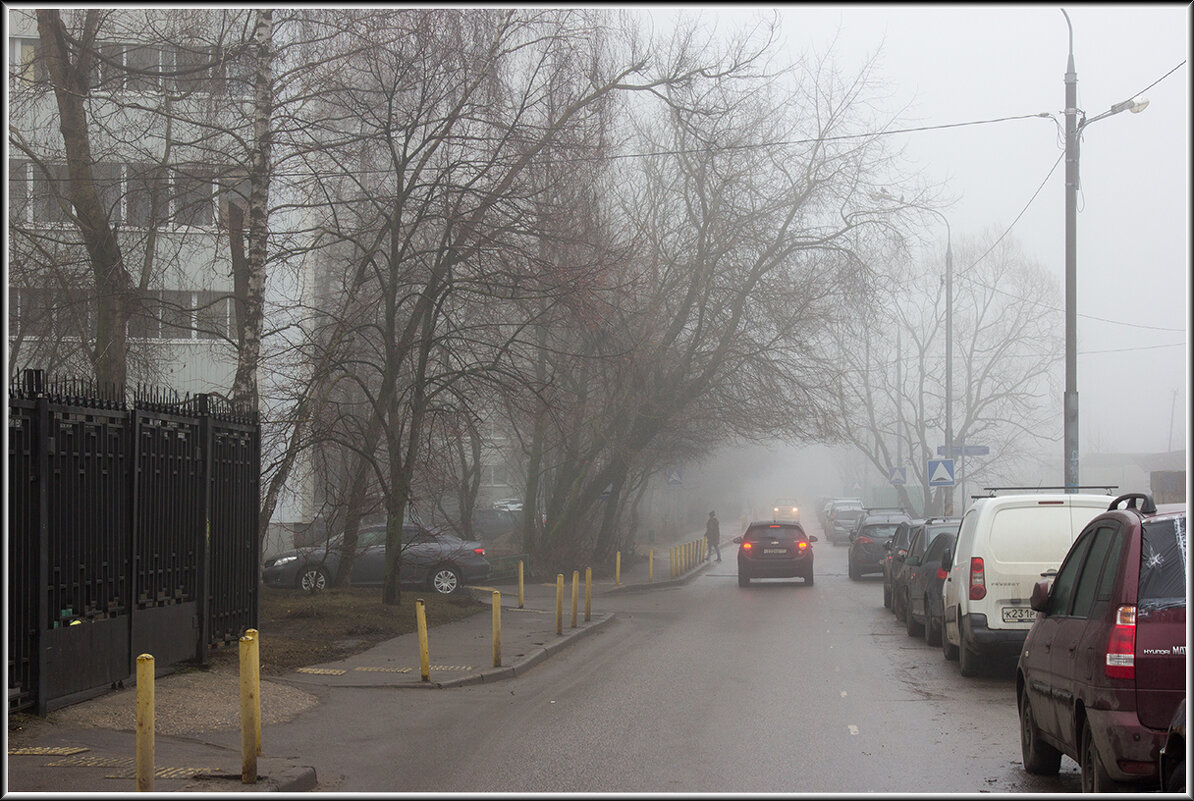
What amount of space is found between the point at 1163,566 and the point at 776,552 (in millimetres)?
23526

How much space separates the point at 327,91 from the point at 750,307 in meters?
Answer: 16.6

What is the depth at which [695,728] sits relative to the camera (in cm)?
A: 960

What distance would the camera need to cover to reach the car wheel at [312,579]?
20.1 metres

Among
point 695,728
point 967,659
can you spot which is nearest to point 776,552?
point 967,659

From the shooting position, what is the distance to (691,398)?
3041 centimetres

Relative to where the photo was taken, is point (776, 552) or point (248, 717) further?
point (776, 552)

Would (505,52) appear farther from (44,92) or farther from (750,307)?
(750,307)

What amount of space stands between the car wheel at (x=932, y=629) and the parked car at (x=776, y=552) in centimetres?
1249

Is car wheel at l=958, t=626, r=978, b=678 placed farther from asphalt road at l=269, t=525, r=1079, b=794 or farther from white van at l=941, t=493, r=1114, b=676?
asphalt road at l=269, t=525, r=1079, b=794

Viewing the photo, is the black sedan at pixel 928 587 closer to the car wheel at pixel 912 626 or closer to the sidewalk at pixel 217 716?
the car wheel at pixel 912 626

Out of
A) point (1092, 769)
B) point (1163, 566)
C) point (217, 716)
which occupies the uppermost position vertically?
point (1163, 566)

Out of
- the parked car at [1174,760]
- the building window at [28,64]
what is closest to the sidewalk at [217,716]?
the parked car at [1174,760]

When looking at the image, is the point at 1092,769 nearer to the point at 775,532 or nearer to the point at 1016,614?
the point at 1016,614

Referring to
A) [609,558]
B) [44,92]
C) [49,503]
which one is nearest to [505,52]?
[44,92]
